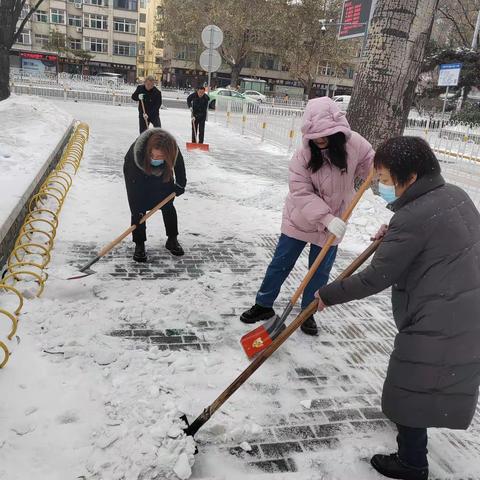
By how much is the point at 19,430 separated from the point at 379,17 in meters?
5.97

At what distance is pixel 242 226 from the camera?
592 cm

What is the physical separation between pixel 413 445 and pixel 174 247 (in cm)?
A: 325

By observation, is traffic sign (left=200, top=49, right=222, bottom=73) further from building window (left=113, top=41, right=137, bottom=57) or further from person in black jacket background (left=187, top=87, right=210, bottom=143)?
building window (left=113, top=41, right=137, bottom=57)

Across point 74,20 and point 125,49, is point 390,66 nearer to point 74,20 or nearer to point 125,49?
point 125,49

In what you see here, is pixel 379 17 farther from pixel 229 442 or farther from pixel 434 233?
pixel 229 442

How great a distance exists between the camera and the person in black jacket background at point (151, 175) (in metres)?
4.08

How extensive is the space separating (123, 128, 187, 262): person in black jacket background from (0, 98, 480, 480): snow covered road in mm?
379

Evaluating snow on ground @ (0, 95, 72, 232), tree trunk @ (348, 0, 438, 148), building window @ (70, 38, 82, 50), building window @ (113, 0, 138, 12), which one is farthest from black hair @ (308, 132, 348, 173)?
building window @ (70, 38, 82, 50)

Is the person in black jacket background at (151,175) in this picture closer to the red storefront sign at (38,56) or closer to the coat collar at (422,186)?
the coat collar at (422,186)

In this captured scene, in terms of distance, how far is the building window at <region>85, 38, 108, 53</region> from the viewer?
54.6 metres

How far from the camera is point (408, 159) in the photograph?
6.06ft

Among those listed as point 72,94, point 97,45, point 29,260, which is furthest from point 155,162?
point 97,45

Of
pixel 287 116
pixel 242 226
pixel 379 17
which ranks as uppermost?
pixel 379 17

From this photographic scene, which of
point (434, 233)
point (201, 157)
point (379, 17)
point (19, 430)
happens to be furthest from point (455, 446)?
point (201, 157)
